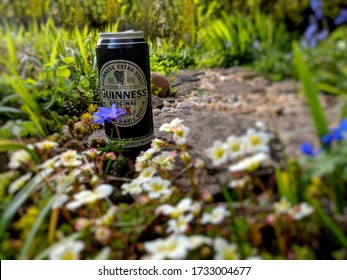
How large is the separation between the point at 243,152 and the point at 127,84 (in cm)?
47

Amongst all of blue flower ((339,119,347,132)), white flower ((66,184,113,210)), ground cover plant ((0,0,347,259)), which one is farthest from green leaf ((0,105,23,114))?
blue flower ((339,119,347,132))

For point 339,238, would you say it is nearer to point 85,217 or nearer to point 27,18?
point 85,217

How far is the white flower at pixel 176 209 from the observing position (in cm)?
76

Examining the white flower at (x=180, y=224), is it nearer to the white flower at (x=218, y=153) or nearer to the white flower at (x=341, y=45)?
the white flower at (x=218, y=153)

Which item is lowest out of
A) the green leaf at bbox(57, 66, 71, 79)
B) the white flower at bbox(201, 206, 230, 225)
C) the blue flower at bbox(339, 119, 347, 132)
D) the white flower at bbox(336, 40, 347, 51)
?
the white flower at bbox(201, 206, 230, 225)

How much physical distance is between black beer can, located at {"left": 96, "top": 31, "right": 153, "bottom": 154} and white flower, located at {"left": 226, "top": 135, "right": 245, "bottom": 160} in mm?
412

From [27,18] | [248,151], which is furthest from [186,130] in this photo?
[27,18]

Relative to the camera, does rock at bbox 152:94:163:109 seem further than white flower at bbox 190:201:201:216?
Yes

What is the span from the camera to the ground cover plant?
0.70 metres

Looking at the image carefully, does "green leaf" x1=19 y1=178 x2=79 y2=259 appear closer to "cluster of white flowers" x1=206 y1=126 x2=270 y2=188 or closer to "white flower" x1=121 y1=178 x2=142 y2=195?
"white flower" x1=121 y1=178 x2=142 y2=195

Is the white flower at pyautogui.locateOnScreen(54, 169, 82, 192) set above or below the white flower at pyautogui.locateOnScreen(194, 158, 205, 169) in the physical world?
below

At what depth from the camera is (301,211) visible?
692 mm

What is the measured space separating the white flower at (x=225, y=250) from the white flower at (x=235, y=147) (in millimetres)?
174

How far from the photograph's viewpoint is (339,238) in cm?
66
